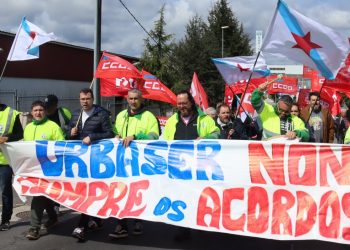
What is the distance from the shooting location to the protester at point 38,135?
6.06 meters

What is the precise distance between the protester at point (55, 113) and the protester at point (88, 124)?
549 millimetres

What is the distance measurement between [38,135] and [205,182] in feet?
7.40

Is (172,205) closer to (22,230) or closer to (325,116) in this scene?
(22,230)

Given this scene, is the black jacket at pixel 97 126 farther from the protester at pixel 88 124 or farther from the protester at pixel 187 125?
the protester at pixel 187 125

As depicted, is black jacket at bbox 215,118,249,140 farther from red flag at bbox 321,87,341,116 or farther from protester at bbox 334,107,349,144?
protester at bbox 334,107,349,144

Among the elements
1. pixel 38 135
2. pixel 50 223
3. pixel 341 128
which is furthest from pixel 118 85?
pixel 341 128

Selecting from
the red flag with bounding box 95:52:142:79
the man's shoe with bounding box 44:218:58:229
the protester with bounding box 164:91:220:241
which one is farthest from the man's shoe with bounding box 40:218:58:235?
the red flag with bounding box 95:52:142:79

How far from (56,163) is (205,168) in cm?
193

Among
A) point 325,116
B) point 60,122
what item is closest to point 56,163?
point 60,122

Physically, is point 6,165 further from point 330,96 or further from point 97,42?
point 330,96

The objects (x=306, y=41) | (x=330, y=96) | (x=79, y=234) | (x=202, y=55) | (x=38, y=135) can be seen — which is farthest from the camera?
(x=202, y=55)

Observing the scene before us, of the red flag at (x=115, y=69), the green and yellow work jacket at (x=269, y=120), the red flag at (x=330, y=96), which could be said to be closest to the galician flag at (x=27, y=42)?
the red flag at (x=115, y=69)

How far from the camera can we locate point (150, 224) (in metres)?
6.84

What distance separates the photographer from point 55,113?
23.0ft
